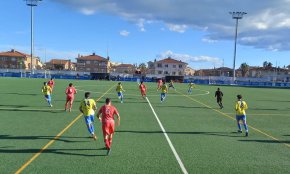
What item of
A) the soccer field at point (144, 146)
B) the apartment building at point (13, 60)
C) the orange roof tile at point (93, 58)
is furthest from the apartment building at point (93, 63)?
the soccer field at point (144, 146)

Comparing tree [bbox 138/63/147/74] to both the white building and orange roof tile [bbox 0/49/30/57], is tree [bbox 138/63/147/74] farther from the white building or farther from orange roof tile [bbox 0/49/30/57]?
orange roof tile [bbox 0/49/30/57]

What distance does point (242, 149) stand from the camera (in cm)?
1216

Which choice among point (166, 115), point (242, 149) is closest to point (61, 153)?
point (242, 149)

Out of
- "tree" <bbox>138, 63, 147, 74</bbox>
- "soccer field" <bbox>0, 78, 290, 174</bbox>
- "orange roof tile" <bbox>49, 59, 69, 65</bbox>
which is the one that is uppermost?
"orange roof tile" <bbox>49, 59, 69, 65</bbox>

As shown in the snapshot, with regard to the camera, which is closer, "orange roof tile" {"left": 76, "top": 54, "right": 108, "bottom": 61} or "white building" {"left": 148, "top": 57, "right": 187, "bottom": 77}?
"white building" {"left": 148, "top": 57, "right": 187, "bottom": 77}

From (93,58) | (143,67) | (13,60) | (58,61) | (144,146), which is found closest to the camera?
(144,146)

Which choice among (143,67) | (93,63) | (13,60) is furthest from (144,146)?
(143,67)

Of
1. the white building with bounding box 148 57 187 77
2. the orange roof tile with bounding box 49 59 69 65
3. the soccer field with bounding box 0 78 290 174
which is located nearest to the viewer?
the soccer field with bounding box 0 78 290 174

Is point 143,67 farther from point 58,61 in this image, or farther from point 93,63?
point 58,61

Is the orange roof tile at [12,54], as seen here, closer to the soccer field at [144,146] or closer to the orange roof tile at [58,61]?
the orange roof tile at [58,61]

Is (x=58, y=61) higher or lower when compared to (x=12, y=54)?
lower

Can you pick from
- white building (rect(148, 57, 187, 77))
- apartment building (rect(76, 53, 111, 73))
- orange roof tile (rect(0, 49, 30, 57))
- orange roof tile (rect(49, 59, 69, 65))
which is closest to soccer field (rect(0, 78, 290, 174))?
white building (rect(148, 57, 187, 77))

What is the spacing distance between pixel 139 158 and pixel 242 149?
13.5 feet

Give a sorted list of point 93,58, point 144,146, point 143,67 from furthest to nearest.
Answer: point 143,67
point 93,58
point 144,146
